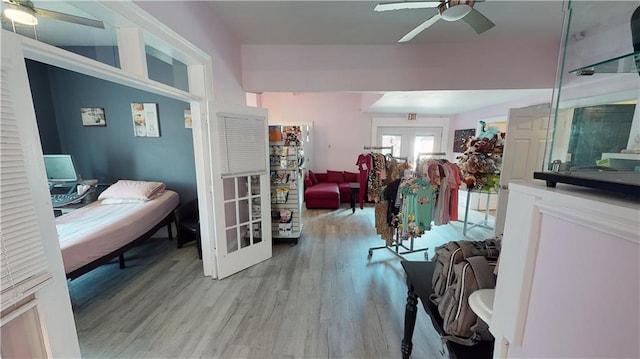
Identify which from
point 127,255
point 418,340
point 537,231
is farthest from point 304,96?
point 537,231

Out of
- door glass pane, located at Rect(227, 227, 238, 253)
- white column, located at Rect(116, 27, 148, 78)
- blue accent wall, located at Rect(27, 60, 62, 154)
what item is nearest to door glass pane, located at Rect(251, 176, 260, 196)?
door glass pane, located at Rect(227, 227, 238, 253)

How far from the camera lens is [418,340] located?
1.81 metres

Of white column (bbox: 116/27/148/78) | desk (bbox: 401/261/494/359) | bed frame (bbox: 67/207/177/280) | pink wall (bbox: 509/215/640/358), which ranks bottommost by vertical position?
bed frame (bbox: 67/207/177/280)

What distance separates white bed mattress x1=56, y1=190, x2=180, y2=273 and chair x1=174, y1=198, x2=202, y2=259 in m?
0.24

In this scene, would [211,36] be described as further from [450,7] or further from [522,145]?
[522,145]

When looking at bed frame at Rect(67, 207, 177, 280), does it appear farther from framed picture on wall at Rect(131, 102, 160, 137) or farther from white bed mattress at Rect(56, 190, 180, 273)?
framed picture on wall at Rect(131, 102, 160, 137)

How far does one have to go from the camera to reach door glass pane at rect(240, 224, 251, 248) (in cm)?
288

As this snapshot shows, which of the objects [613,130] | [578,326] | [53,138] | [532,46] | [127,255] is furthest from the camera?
[53,138]

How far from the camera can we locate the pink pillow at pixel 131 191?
313 cm

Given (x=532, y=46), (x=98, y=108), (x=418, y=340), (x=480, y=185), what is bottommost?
(x=418, y=340)

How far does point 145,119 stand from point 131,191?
1115 millimetres

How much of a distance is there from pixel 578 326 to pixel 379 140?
6073 mm

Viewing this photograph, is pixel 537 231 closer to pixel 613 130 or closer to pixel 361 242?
pixel 613 130

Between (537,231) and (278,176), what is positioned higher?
(537,231)
